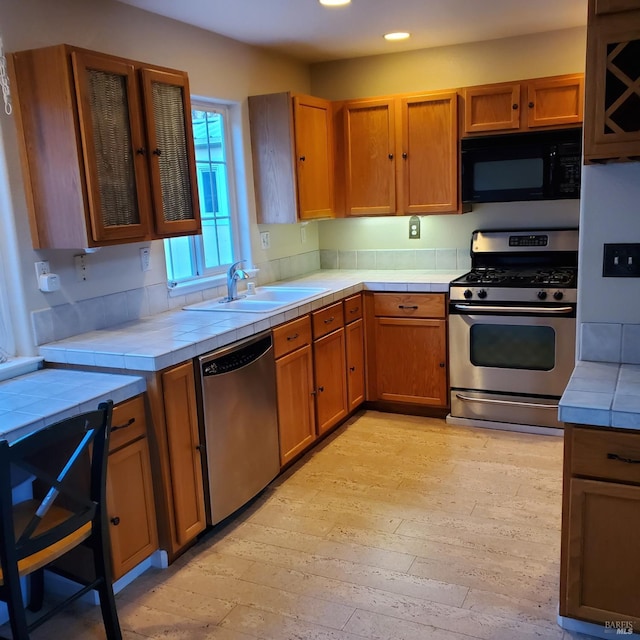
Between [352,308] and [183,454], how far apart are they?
172 cm

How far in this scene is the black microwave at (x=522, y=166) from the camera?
3648 mm

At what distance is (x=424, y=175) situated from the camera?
403cm

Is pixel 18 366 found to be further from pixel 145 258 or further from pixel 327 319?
pixel 327 319

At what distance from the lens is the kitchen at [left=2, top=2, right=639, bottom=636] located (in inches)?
83.7

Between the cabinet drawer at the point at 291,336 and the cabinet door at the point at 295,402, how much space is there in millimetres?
33

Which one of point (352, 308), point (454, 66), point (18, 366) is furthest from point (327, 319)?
point (454, 66)

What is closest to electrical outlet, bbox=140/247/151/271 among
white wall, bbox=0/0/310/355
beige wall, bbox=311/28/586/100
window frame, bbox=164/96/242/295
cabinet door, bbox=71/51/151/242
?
white wall, bbox=0/0/310/355

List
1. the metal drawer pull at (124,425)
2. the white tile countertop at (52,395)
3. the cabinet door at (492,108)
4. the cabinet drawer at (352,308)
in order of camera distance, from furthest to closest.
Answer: the cabinet drawer at (352,308) < the cabinet door at (492,108) < the metal drawer pull at (124,425) < the white tile countertop at (52,395)

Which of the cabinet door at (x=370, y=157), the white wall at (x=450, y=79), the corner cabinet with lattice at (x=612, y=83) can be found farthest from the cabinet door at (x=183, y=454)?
the white wall at (x=450, y=79)

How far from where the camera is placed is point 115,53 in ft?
9.39

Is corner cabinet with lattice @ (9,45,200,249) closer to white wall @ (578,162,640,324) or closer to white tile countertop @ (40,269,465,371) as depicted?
white tile countertop @ (40,269,465,371)

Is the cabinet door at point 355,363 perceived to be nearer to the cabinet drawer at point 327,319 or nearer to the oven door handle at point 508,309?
the cabinet drawer at point 327,319

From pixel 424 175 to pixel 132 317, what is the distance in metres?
2.10

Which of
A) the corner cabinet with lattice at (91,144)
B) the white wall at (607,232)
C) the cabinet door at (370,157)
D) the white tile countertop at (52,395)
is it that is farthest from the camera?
the cabinet door at (370,157)
